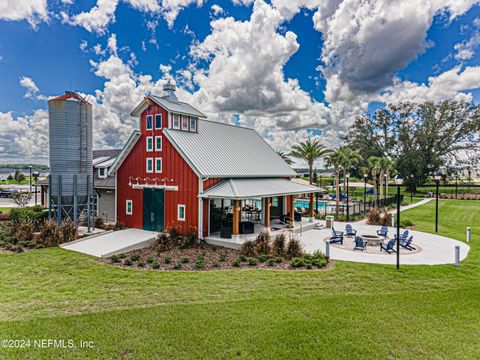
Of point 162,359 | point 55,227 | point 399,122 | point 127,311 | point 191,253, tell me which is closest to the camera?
point 162,359

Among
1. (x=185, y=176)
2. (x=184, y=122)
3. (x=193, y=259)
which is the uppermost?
(x=184, y=122)

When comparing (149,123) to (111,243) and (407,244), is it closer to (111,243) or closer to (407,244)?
(111,243)

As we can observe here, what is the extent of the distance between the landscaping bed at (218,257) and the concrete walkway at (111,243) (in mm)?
512

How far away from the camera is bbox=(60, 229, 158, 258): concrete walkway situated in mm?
14781

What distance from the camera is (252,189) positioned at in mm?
18062

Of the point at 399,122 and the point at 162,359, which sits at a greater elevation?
the point at 399,122

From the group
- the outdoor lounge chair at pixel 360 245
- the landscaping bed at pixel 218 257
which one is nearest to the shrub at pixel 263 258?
the landscaping bed at pixel 218 257

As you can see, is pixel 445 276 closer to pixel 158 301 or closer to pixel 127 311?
pixel 158 301

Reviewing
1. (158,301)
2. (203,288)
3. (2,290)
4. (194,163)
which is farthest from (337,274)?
(2,290)

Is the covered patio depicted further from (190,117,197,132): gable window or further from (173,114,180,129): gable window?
(173,114,180,129): gable window

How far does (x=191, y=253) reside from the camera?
14727mm

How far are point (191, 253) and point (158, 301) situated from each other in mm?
5914

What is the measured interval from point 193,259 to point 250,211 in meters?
11.4

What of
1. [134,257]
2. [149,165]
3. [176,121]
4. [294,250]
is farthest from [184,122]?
[294,250]
